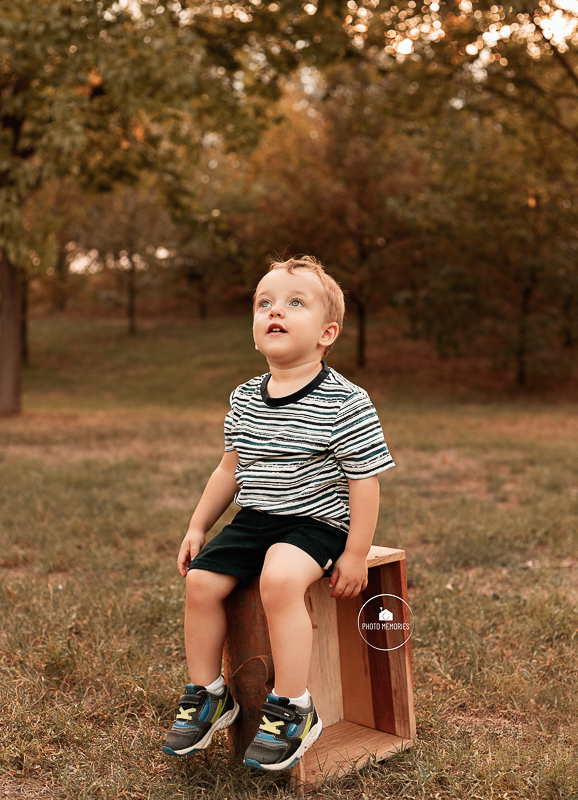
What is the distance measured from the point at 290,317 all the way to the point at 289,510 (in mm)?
596

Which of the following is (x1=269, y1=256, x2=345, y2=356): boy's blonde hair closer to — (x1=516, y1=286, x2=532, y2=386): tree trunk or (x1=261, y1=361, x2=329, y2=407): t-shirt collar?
(x1=261, y1=361, x2=329, y2=407): t-shirt collar

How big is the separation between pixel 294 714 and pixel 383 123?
17809mm

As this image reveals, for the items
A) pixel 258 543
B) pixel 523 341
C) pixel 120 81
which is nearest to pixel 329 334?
pixel 258 543

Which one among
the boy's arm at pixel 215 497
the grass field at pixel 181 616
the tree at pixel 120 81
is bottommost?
the grass field at pixel 181 616

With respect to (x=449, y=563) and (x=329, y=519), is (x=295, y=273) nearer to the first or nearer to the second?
(x=329, y=519)

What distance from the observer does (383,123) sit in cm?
1803

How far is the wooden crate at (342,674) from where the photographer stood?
228cm

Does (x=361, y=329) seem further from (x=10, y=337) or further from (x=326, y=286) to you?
(x=326, y=286)

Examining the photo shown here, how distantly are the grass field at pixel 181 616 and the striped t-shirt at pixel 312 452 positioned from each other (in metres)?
0.82

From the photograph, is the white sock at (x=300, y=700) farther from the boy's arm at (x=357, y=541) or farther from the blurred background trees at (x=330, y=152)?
the blurred background trees at (x=330, y=152)

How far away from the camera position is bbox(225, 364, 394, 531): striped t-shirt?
2.25 m

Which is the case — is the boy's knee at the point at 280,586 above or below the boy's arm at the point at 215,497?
below

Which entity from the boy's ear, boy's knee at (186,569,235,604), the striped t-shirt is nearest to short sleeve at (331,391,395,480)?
the striped t-shirt

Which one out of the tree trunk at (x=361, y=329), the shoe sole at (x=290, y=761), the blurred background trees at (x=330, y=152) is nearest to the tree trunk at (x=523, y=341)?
the blurred background trees at (x=330, y=152)
